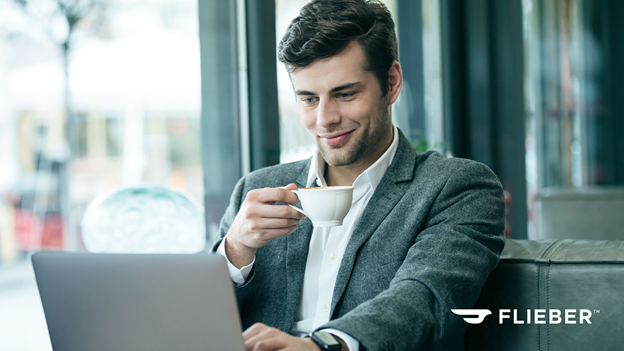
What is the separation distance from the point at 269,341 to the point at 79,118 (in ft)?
3.44

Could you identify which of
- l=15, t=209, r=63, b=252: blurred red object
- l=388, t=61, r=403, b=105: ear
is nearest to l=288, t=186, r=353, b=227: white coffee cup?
l=388, t=61, r=403, b=105: ear

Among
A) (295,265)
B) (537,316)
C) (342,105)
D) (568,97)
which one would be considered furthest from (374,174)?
(568,97)

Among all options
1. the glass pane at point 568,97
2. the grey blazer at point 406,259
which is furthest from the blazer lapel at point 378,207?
the glass pane at point 568,97

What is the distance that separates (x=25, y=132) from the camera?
1.49m

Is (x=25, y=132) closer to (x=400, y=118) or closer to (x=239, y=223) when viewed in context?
(x=239, y=223)

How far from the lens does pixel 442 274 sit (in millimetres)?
1158

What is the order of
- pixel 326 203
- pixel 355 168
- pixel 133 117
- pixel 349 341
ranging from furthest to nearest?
pixel 133 117, pixel 355 168, pixel 326 203, pixel 349 341

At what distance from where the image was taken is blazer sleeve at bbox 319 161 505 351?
1.02m

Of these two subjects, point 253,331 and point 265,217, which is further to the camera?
point 265,217

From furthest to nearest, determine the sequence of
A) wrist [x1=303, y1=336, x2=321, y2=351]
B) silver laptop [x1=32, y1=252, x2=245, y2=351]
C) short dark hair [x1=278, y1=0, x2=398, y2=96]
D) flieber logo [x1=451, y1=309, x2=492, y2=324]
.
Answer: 1. short dark hair [x1=278, y1=0, x2=398, y2=96]
2. flieber logo [x1=451, y1=309, x2=492, y2=324]
3. wrist [x1=303, y1=336, x2=321, y2=351]
4. silver laptop [x1=32, y1=252, x2=245, y2=351]

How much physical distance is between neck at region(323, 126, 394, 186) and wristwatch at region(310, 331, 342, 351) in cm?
66

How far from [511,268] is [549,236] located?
Answer: 124 cm

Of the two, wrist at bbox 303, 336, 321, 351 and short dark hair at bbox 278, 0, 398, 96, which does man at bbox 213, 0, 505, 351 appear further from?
wrist at bbox 303, 336, 321, 351

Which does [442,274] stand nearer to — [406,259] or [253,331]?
[406,259]
